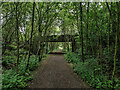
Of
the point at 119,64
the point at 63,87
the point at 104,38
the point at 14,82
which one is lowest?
the point at 63,87

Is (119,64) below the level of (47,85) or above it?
above

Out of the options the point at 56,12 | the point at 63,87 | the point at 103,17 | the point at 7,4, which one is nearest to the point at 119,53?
the point at 103,17

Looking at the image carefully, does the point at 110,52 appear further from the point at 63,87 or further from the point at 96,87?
the point at 63,87

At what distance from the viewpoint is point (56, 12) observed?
33.8ft

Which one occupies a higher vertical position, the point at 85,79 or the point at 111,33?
the point at 111,33

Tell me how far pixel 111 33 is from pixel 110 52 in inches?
67.9

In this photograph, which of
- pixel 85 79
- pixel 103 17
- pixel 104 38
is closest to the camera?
pixel 85 79

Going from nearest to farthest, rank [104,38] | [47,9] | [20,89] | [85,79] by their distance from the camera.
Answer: [20,89] → [85,79] → [104,38] → [47,9]

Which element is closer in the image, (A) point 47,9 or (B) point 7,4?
(B) point 7,4

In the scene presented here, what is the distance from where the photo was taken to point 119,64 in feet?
19.6

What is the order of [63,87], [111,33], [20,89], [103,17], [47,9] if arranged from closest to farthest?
[20,89] < [63,87] < [103,17] < [111,33] < [47,9]

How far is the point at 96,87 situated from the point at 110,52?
3785 millimetres

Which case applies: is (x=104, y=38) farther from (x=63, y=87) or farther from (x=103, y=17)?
(x=63, y=87)

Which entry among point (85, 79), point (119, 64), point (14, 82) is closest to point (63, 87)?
point (85, 79)
